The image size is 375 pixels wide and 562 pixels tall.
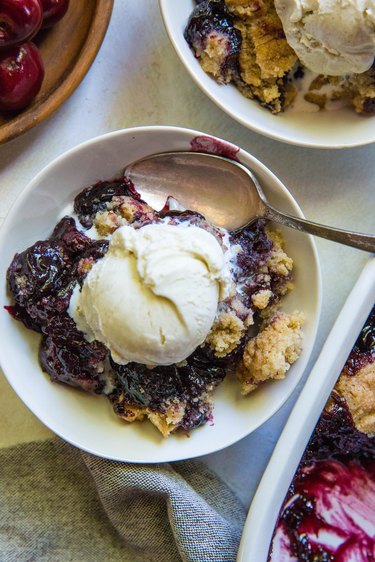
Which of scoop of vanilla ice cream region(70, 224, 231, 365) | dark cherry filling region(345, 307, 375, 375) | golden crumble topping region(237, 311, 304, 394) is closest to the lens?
scoop of vanilla ice cream region(70, 224, 231, 365)

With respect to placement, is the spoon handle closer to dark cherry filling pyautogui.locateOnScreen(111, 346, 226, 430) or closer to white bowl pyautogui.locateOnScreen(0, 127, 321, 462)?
white bowl pyautogui.locateOnScreen(0, 127, 321, 462)

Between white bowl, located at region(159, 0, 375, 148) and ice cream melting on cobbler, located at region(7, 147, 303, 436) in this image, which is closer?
ice cream melting on cobbler, located at region(7, 147, 303, 436)

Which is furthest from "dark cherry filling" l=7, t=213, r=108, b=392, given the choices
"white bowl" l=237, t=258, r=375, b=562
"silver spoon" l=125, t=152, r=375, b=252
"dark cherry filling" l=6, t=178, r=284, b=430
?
"white bowl" l=237, t=258, r=375, b=562

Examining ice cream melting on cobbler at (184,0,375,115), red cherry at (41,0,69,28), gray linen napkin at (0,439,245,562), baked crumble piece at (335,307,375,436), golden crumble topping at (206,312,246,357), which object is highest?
red cherry at (41,0,69,28)

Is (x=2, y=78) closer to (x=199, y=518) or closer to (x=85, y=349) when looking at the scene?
(x=85, y=349)

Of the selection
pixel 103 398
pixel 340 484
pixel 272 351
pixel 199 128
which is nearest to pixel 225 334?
pixel 272 351

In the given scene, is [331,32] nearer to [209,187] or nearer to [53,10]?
[209,187]

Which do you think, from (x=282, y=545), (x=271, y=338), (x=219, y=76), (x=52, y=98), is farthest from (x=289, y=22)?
(x=282, y=545)
